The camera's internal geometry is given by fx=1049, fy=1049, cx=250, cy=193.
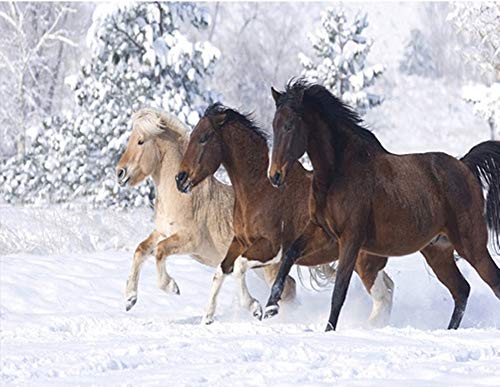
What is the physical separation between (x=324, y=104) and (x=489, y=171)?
82.6 inches

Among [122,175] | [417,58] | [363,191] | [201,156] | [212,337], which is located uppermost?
[417,58]

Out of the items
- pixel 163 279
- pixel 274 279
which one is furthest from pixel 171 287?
pixel 274 279

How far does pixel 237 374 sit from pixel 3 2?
120 feet

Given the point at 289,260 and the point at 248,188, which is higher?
the point at 248,188

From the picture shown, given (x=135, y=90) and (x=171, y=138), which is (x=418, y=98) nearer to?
(x=135, y=90)

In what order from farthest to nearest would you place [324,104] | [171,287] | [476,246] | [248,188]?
[171,287]
[248,188]
[476,246]
[324,104]

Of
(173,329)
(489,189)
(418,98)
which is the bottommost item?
(173,329)

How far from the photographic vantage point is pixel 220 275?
8656 mm

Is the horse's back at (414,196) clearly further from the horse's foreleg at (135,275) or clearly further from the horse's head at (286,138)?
the horse's foreleg at (135,275)

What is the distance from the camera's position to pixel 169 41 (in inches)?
875

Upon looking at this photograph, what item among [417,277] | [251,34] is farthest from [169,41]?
[251,34]

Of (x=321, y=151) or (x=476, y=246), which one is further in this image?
(x=476, y=246)

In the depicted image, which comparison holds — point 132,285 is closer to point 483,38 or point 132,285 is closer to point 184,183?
point 184,183

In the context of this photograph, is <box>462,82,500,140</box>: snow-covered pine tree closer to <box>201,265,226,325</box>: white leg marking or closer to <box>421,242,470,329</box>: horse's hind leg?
<box>421,242,470,329</box>: horse's hind leg
